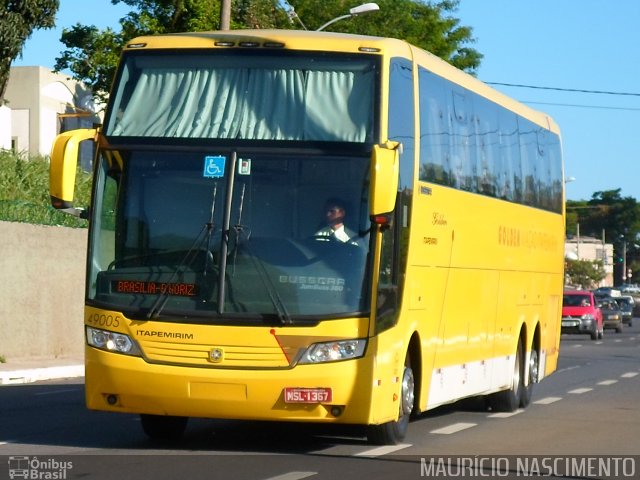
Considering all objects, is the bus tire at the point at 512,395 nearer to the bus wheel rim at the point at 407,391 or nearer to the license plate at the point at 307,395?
the bus wheel rim at the point at 407,391

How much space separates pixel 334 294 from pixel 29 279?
16.8 metres

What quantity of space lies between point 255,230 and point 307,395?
1355 mm

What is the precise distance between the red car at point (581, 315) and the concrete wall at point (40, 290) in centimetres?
2338

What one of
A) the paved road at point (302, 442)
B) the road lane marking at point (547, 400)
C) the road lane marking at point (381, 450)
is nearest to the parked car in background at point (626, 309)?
the road lane marking at point (547, 400)

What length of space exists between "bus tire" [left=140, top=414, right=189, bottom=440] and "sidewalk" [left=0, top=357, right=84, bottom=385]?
9.45m

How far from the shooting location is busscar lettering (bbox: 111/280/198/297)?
37.0 feet

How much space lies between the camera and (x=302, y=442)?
12.7m

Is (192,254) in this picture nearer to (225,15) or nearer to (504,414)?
(504,414)

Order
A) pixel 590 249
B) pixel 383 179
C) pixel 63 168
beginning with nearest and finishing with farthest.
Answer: pixel 383 179, pixel 63 168, pixel 590 249

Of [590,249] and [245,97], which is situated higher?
[590,249]

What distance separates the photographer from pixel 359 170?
11.4 metres

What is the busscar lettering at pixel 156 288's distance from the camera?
11.3 metres

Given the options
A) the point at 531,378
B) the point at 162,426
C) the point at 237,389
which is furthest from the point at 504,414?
the point at 237,389

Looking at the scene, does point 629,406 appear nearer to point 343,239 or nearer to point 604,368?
point 343,239
